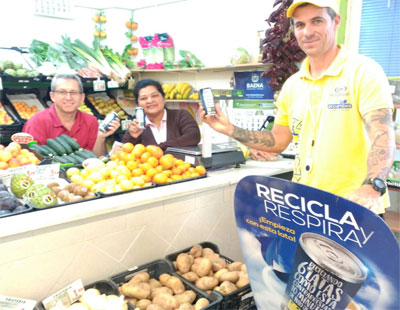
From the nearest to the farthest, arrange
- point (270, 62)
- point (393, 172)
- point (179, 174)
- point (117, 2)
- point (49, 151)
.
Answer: point (179, 174) < point (49, 151) < point (393, 172) < point (270, 62) < point (117, 2)

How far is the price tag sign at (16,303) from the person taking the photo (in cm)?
151

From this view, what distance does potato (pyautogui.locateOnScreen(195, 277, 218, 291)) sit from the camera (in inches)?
70.3

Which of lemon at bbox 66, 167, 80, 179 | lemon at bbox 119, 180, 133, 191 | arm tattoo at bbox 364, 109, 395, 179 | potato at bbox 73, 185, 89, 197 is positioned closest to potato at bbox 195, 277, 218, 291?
lemon at bbox 119, 180, 133, 191

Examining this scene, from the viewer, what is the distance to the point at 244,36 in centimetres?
513

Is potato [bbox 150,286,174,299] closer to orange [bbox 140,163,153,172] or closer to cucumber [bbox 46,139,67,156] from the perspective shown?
orange [bbox 140,163,153,172]

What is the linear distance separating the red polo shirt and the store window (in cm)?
334

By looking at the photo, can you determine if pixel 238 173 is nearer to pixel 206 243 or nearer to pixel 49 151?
pixel 206 243

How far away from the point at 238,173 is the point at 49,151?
1.49m

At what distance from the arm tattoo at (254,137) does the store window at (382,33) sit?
8.99 ft

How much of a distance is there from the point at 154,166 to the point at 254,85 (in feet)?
9.70

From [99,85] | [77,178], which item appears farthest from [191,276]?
[99,85]

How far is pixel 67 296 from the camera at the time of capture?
65.9 inches

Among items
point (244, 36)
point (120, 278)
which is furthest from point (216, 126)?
point (244, 36)

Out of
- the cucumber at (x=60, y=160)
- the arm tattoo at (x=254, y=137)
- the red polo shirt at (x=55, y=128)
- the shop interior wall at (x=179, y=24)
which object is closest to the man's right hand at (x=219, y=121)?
the arm tattoo at (x=254, y=137)
